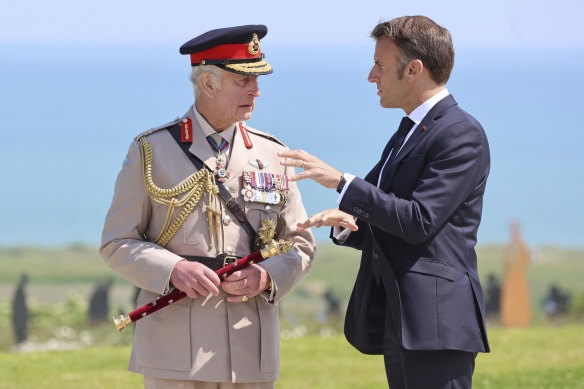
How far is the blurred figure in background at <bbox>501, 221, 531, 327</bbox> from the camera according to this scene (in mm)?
11164

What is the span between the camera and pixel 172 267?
3.60 metres

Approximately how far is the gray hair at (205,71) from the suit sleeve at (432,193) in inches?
32.8

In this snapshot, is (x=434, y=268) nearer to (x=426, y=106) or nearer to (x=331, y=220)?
(x=331, y=220)

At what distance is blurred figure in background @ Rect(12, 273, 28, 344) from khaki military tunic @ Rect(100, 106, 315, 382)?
261 inches

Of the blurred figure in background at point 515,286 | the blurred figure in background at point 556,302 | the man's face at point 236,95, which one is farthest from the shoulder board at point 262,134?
the blurred figure in background at point 556,302

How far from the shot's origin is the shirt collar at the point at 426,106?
3.52 metres

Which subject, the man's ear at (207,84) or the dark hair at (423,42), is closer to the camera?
the dark hair at (423,42)

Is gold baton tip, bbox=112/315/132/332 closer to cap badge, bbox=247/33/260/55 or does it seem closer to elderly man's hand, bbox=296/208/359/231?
elderly man's hand, bbox=296/208/359/231

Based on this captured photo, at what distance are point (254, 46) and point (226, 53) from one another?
6.0 inches

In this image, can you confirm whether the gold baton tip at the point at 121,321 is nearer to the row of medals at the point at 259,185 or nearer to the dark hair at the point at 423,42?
the row of medals at the point at 259,185

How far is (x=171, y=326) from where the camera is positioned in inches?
146

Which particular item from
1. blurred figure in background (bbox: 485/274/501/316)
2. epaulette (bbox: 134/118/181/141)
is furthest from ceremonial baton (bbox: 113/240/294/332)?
blurred figure in background (bbox: 485/274/501/316)

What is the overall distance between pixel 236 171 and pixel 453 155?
101 cm

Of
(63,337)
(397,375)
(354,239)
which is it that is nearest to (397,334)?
(397,375)
